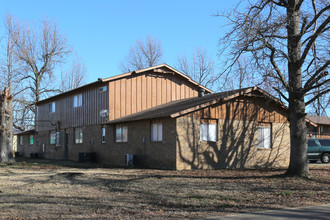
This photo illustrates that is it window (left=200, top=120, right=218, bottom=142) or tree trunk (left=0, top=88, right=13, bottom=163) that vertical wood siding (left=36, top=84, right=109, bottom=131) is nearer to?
tree trunk (left=0, top=88, right=13, bottom=163)

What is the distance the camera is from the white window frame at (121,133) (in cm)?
2327

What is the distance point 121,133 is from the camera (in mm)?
23828

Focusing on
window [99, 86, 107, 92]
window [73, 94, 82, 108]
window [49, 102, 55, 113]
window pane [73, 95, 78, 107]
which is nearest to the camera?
window [99, 86, 107, 92]

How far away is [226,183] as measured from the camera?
523 inches

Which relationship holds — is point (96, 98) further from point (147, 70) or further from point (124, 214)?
point (124, 214)

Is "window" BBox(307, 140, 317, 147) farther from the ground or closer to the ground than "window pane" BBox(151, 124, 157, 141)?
closer to the ground

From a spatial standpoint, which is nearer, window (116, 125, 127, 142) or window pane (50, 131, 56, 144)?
window (116, 125, 127, 142)

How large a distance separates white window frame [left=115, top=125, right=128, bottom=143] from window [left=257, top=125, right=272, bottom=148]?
28.1 feet

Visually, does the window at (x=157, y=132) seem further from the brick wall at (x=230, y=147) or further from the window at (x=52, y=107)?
the window at (x=52, y=107)

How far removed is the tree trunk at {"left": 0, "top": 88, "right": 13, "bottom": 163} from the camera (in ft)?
81.0

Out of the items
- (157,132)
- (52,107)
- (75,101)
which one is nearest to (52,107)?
(52,107)

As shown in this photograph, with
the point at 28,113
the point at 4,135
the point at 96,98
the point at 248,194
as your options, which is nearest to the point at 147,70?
the point at 96,98

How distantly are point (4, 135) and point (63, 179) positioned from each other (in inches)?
503

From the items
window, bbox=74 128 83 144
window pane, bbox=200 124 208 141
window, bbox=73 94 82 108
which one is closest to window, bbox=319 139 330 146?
window pane, bbox=200 124 208 141
